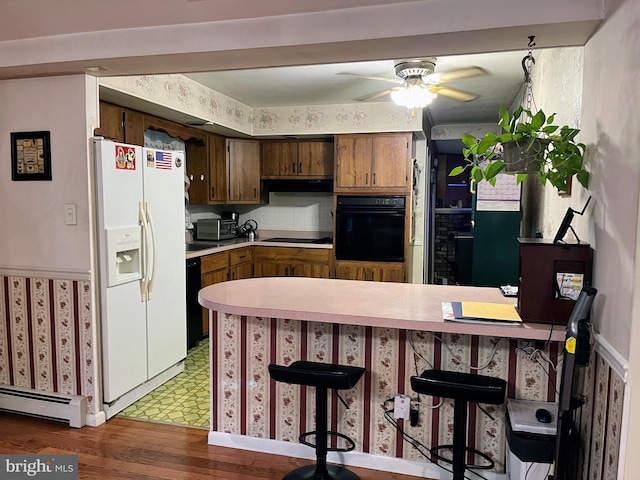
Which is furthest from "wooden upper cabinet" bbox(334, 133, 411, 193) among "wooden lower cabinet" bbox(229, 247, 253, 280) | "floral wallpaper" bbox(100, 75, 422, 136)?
"wooden lower cabinet" bbox(229, 247, 253, 280)

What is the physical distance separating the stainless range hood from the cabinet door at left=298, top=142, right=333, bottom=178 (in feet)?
0.34

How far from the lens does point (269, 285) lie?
109 inches

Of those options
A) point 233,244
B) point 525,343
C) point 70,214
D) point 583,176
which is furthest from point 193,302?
point 583,176

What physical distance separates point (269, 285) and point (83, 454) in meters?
1.36

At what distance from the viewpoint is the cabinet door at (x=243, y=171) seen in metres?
5.45

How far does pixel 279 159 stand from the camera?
18.6ft

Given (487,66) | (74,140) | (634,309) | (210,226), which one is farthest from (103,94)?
(634,309)

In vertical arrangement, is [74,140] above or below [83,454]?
above

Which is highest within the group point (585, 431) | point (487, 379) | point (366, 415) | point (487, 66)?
point (487, 66)

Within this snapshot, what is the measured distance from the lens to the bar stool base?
7.56ft

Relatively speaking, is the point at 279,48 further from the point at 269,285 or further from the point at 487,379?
the point at 487,379

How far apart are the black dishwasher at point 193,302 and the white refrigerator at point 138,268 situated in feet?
1.24

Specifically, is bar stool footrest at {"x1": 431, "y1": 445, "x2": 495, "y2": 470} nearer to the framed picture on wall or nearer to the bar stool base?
the bar stool base

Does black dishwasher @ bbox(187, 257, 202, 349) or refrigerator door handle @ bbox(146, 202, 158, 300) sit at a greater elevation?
refrigerator door handle @ bbox(146, 202, 158, 300)
